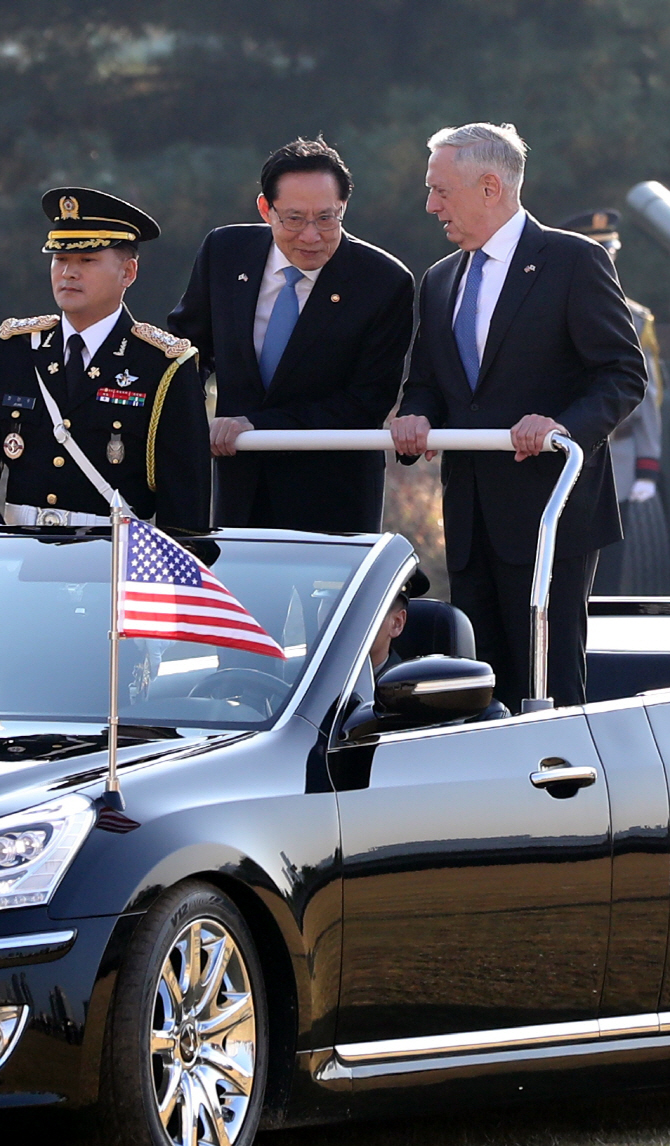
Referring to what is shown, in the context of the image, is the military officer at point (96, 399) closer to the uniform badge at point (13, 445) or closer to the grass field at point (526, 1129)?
the uniform badge at point (13, 445)

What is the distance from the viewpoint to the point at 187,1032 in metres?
4.64

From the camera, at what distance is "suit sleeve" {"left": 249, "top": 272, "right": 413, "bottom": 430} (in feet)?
24.6

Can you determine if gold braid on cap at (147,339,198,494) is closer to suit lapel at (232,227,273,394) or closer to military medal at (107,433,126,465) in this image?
military medal at (107,433,126,465)

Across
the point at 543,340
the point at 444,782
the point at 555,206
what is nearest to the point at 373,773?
the point at 444,782

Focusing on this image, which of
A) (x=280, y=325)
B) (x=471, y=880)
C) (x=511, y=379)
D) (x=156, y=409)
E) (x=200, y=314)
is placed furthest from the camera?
(x=200, y=314)

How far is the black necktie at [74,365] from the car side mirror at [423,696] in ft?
7.60

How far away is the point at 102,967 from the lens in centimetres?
439

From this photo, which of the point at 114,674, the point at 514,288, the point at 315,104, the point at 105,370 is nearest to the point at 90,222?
the point at 105,370

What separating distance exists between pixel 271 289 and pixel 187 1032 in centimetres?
353

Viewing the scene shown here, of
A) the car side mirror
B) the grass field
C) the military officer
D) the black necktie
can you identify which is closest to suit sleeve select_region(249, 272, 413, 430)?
the military officer

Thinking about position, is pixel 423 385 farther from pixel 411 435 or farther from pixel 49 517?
pixel 49 517

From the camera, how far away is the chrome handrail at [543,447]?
6031 mm

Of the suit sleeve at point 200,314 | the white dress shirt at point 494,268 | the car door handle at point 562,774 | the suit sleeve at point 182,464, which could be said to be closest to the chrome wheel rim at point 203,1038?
the car door handle at point 562,774

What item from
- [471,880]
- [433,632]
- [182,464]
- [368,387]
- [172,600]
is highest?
[368,387]
